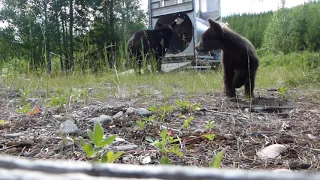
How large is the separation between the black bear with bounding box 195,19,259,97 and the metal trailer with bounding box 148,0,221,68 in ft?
15.5

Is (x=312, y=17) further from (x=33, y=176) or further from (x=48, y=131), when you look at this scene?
(x=33, y=176)

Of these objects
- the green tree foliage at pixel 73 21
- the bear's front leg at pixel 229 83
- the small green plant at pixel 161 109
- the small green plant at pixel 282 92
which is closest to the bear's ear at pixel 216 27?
the bear's front leg at pixel 229 83

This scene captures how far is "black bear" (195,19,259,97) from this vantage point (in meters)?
3.61

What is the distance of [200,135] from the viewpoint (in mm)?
1692

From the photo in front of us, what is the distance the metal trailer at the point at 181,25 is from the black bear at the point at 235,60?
472cm

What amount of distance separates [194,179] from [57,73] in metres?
4.81

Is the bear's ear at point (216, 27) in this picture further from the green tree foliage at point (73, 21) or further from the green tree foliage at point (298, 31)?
the green tree foliage at point (298, 31)

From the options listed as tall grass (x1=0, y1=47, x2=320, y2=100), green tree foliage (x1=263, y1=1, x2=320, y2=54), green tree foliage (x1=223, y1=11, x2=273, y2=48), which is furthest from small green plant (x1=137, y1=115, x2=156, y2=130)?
green tree foliage (x1=223, y1=11, x2=273, y2=48)

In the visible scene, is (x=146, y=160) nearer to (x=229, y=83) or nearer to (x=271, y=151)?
(x=271, y=151)

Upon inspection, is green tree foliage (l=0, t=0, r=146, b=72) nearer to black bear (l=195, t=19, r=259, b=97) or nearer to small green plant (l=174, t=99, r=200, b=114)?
black bear (l=195, t=19, r=259, b=97)

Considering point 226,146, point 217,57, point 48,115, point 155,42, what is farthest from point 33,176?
point 217,57

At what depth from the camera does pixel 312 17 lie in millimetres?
16547

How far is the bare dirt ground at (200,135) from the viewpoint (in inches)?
54.6

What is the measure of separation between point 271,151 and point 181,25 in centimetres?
883
